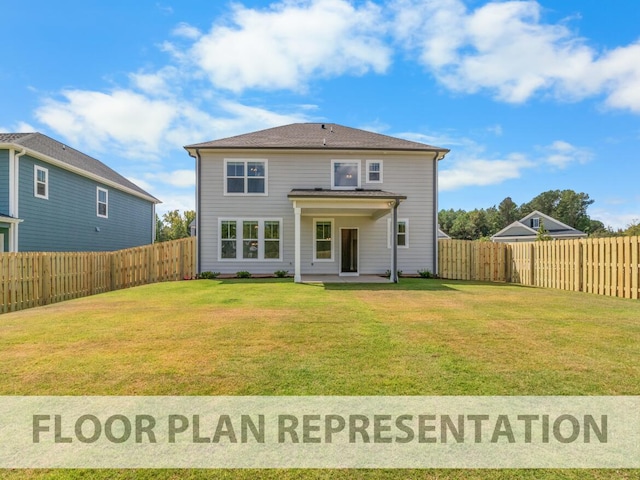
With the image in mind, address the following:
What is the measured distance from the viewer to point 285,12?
384 inches

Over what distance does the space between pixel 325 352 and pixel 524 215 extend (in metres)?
91.3

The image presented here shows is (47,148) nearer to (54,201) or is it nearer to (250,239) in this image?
(54,201)

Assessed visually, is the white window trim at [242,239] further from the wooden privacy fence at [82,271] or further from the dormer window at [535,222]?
the dormer window at [535,222]

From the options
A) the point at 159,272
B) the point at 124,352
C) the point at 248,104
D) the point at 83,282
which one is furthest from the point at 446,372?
the point at 248,104

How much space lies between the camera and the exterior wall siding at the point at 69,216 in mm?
13789

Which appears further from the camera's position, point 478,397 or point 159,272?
point 159,272

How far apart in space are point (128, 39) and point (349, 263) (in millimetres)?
12255

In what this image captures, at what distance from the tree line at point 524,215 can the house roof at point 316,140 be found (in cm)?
6245

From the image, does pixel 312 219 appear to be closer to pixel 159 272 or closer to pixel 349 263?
pixel 349 263

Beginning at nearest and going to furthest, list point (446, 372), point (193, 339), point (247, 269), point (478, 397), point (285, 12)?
point (478, 397) < point (446, 372) < point (193, 339) < point (285, 12) < point (247, 269)

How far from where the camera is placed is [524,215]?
3196 inches

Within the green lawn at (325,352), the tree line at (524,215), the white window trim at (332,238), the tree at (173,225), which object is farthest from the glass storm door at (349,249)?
the tree line at (524,215)

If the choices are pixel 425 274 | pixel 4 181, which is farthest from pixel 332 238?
pixel 4 181

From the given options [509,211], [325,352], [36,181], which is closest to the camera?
[325,352]
